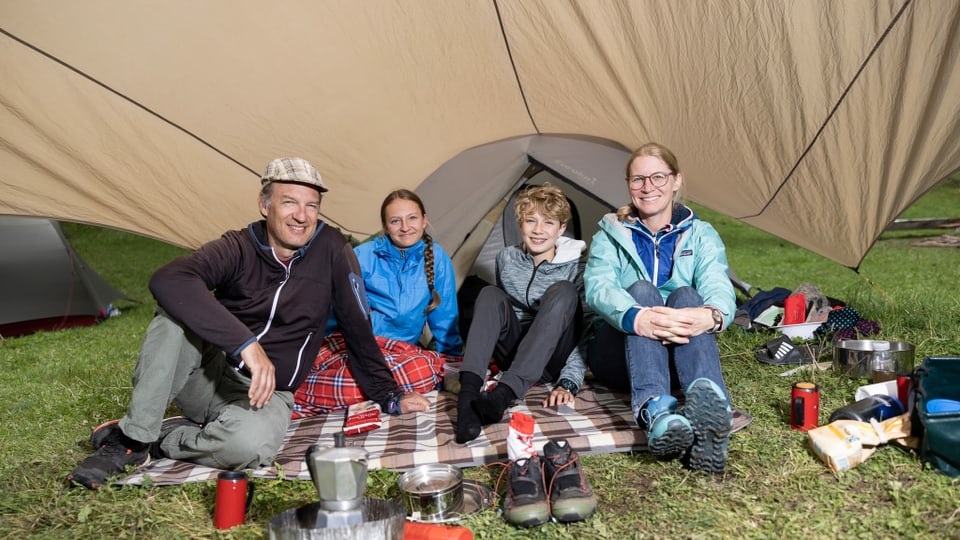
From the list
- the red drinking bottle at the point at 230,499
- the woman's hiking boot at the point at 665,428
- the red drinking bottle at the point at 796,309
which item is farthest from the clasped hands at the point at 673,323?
the red drinking bottle at the point at 796,309

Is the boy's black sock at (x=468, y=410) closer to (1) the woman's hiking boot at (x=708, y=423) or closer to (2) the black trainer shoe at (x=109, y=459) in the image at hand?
(1) the woman's hiking boot at (x=708, y=423)

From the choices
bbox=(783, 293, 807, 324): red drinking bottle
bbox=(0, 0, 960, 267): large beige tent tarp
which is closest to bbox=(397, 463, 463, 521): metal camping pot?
bbox=(0, 0, 960, 267): large beige tent tarp

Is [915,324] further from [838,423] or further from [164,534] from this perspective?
[164,534]

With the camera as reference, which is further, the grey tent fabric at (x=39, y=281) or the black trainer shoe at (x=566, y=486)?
the grey tent fabric at (x=39, y=281)

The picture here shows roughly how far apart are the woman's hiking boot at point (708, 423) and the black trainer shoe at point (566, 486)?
0.39m

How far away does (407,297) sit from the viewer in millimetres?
3855

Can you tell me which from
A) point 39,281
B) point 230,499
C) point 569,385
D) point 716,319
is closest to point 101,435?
point 230,499

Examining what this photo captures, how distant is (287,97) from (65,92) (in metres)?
1.07

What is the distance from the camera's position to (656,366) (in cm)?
267

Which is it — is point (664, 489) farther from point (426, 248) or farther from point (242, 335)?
point (426, 248)

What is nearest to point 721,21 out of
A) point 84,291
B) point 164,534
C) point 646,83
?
point 646,83

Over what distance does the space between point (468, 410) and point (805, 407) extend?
1.21m

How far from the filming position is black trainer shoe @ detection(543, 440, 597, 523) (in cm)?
219

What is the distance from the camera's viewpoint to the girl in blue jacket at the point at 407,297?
3656mm
